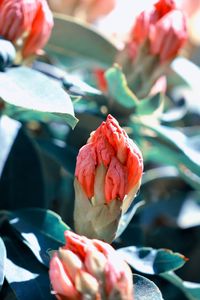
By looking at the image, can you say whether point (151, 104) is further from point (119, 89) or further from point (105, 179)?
point (105, 179)

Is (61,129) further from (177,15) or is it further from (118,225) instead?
(118,225)

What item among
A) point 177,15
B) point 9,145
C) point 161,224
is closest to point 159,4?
point 177,15

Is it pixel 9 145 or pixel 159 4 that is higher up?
pixel 159 4

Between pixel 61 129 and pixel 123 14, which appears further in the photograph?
pixel 123 14

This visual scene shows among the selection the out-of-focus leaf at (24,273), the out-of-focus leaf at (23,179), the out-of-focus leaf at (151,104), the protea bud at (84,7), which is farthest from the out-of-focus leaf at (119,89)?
the protea bud at (84,7)

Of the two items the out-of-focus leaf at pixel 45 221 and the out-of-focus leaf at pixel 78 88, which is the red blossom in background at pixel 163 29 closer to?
the out-of-focus leaf at pixel 78 88

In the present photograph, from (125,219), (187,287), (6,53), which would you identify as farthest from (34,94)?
(187,287)
